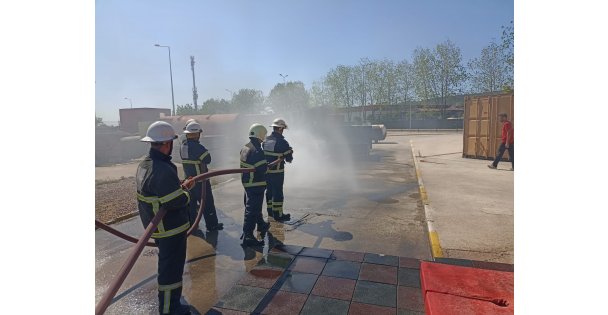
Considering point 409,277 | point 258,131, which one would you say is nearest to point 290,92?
point 258,131

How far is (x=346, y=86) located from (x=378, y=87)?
5.30 meters

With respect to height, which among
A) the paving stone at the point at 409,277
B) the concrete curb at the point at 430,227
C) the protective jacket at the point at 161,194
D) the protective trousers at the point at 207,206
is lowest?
the paving stone at the point at 409,277

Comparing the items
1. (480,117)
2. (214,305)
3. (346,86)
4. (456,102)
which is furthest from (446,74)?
(214,305)

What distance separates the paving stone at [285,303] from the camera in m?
3.20

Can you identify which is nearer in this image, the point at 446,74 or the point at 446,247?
the point at 446,247

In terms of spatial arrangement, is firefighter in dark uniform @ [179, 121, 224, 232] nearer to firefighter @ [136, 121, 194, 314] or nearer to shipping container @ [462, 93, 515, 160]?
firefighter @ [136, 121, 194, 314]

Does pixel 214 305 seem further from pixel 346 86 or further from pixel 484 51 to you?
pixel 346 86

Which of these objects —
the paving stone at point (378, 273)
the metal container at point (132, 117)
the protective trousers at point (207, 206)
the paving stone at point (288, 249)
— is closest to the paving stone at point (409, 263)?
the paving stone at point (378, 273)

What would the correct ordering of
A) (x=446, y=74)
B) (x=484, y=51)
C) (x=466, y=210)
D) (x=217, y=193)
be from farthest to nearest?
1. (x=446, y=74)
2. (x=484, y=51)
3. (x=217, y=193)
4. (x=466, y=210)

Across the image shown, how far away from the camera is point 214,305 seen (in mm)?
3354

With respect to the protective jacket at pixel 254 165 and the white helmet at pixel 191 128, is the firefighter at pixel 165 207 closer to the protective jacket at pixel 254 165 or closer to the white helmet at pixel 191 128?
the protective jacket at pixel 254 165

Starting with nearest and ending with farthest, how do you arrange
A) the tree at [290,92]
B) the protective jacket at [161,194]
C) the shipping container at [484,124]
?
the protective jacket at [161,194] < the shipping container at [484,124] < the tree at [290,92]

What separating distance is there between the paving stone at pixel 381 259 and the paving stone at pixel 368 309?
95 centimetres

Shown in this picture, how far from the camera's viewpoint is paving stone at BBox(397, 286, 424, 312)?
3.23 meters
